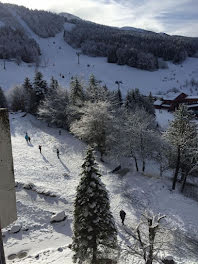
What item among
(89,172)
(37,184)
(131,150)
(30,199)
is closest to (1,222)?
(89,172)

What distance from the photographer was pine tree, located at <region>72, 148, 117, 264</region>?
11539mm

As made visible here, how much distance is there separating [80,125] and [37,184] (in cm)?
1114

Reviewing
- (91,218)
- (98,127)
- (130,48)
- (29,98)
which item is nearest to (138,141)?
(98,127)

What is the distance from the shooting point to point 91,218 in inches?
459

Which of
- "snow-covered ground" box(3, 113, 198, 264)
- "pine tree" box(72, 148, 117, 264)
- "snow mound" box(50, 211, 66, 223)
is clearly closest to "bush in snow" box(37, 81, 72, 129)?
"snow-covered ground" box(3, 113, 198, 264)

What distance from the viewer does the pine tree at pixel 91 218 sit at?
37.9 ft

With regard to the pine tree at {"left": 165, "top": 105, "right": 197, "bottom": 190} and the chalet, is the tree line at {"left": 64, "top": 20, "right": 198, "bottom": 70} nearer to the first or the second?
the chalet

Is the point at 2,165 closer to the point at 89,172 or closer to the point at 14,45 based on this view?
Answer: the point at 89,172

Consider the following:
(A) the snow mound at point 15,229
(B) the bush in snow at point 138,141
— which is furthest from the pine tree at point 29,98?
(A) the snow mound at point 15,229

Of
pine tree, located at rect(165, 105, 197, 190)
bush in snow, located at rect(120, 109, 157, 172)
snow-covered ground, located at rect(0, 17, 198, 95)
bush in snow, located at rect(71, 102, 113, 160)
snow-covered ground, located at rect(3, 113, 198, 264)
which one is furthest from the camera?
snow-covered ground, located at rect(0, 17, 198, 95)

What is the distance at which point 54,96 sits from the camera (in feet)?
132

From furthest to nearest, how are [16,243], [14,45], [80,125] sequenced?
1. [14,45]
2. [80,125]
3. [16,243]

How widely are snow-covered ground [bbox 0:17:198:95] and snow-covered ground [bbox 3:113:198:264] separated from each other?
171 ft

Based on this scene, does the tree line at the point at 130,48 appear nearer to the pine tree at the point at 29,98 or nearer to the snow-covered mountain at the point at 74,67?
the snow-covered mountain at the point at 74,67
